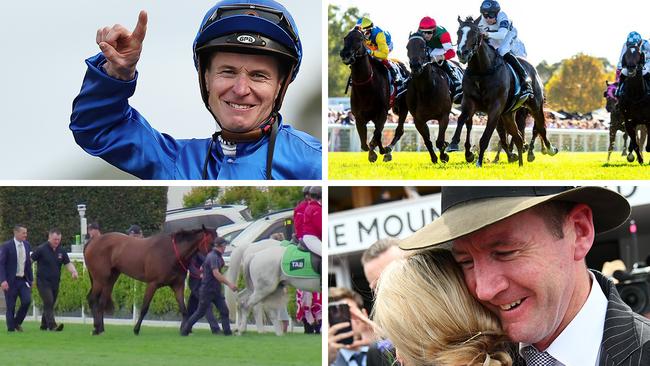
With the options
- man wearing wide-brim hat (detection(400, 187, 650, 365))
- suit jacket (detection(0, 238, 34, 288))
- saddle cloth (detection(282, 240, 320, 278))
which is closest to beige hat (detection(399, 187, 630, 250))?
man wearing wide-brim hat (detection(400, 187, 650, 365))

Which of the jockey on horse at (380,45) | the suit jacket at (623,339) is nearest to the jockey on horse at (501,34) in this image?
the jockey on horse at (380,45)

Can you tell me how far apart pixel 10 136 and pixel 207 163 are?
0.82 m

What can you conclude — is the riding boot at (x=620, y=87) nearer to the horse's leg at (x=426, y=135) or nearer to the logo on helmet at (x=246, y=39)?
the horse's leg at (x=426, y=135)

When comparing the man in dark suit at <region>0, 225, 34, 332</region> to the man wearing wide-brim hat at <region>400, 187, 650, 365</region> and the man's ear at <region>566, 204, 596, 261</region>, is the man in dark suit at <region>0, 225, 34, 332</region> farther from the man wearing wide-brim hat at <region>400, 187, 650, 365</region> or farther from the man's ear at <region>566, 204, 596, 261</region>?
the man's ear at <region>566, 204, 596, 261</region>

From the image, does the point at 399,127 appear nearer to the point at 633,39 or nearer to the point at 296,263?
the point at 296,263

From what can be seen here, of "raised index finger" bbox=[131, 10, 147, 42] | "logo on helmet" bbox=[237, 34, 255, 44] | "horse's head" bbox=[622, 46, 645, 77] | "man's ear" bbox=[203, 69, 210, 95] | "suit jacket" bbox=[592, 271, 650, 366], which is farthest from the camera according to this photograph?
"horse's head" bbox=[622, 46, 645, 77]

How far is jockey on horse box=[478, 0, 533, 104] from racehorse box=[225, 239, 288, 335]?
1250 mm

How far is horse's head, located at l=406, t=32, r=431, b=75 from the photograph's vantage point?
4102mm

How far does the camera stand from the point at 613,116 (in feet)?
13.8

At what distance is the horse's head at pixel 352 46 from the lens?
408cm

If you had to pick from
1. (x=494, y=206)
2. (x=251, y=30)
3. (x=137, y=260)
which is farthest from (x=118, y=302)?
(x=494, y=206)

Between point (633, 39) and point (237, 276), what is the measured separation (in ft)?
6.42

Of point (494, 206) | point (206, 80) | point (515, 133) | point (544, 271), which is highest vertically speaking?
point (206, 80)

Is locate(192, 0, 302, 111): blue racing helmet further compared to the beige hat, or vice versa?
locate(192, 0, 302, 111): blue racing helmet
